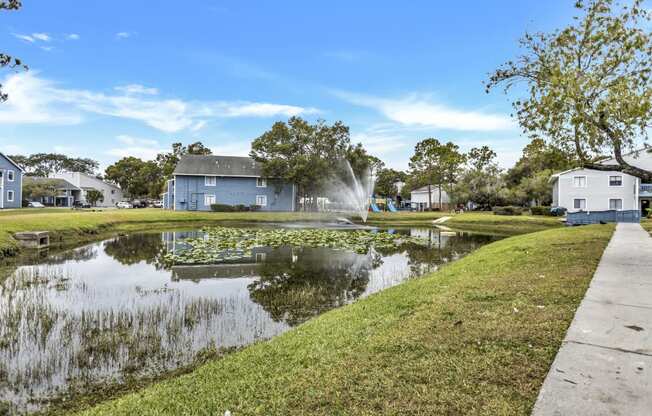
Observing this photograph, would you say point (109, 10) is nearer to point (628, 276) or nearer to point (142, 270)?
point (142, 270)

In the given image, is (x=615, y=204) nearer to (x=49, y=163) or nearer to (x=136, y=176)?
(x=136, y=176)

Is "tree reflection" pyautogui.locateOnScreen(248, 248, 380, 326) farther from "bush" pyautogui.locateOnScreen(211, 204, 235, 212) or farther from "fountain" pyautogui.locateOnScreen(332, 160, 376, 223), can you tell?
"fountain" pyautogui.locateOnScreen(332, 160, 376, 223)

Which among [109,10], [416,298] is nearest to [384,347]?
[416,298]

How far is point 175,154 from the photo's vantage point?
78.1 metres

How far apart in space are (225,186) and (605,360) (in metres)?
45.6

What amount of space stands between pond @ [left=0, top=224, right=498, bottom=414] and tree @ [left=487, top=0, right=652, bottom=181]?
6.10 metres

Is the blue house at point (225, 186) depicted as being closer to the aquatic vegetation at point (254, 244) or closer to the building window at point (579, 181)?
the aquatic vegetation at point (254, 244)

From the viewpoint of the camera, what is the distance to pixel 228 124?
1817 inches

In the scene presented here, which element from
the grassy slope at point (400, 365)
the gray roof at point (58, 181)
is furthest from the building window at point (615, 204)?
the gray roof at point (58, 181)

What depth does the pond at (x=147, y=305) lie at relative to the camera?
5.52 meters

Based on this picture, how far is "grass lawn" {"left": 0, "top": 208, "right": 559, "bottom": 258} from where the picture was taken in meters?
20.6

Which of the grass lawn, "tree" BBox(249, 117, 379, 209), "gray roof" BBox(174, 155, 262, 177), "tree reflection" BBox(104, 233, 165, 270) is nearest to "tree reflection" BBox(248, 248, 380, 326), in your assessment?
"tree reflection" BBox(104, 233, 165, 270)

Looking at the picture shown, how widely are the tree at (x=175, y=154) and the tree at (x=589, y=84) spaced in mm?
71298

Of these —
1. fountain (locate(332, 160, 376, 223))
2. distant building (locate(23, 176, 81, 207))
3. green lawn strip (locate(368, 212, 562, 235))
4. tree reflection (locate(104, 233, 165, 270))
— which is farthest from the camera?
distant building (locate(23, 176, 81, 207))
